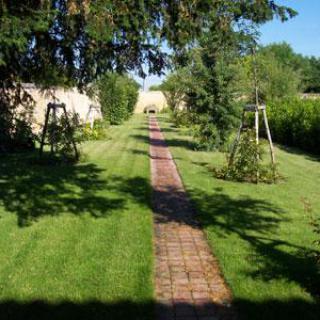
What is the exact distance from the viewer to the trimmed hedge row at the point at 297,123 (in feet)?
69.5

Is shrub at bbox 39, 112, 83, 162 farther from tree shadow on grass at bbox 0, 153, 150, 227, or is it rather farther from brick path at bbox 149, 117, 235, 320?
brick path at bbox 149, 117, 235, 320

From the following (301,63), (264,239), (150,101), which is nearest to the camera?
(264,239)

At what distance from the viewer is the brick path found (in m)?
5.26

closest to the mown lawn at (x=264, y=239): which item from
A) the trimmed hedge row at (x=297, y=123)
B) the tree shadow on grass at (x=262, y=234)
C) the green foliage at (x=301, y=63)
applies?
the tree shadow on grass at (x=262, y=234)

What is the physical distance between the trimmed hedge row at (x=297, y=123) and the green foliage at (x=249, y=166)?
8.10 meters

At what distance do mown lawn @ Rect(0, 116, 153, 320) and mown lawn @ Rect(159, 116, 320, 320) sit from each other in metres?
1.04

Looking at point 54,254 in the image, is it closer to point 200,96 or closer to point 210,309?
point 210,309

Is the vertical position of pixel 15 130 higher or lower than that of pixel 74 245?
higher

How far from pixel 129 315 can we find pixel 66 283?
1.07m

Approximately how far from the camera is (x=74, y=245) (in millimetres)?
7367

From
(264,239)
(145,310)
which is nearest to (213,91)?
(264,239)

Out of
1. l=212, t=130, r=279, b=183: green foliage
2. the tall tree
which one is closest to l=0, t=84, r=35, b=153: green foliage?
the tall tree

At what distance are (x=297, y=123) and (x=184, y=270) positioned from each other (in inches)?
709

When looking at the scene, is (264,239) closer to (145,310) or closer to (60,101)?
(145,310)
